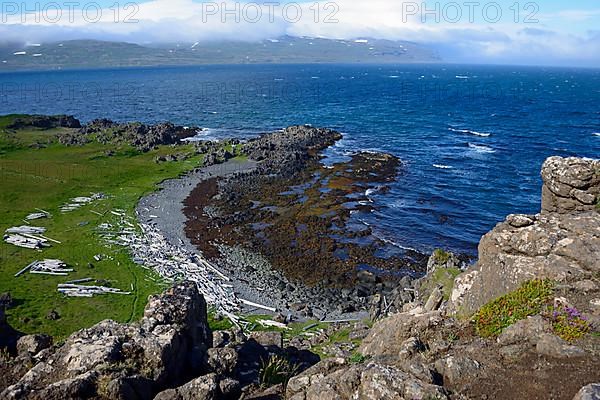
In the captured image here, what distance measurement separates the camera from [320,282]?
3962 cm

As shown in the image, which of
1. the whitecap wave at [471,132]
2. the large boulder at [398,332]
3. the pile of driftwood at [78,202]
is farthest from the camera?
the whitecap wave at [471,132]

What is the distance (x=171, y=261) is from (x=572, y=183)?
3178 cm

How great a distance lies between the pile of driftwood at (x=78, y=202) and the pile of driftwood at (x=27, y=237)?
22.5 feet

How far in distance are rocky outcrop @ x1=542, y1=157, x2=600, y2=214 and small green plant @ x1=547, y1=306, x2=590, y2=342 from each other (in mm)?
8434

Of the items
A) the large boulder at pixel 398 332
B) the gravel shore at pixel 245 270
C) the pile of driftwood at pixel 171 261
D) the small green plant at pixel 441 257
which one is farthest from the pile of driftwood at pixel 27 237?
the large boulder at pixel 398 332

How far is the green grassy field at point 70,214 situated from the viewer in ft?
107

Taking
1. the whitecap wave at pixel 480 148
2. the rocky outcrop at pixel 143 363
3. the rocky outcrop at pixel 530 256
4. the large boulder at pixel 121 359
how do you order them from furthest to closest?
the whitecap wave at pixel 480 148 → the rocky outcrop at pixel 530 256 → the rocky outcrop at pixel 143 363 → the large boulder at pixel 121 359

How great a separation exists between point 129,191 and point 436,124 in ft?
272

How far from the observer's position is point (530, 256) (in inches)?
706

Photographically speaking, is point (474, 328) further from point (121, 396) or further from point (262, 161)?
→ point (262, 161)

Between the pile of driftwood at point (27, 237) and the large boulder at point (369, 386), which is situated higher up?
the large boulder at point (369, 386)

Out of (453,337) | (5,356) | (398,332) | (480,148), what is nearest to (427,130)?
(480,148)

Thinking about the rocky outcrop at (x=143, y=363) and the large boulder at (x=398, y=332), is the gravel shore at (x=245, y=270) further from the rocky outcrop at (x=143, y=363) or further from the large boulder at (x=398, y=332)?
the rocky outcrop at (x=143, y=363)

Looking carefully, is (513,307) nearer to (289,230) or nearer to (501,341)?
(501,341)
